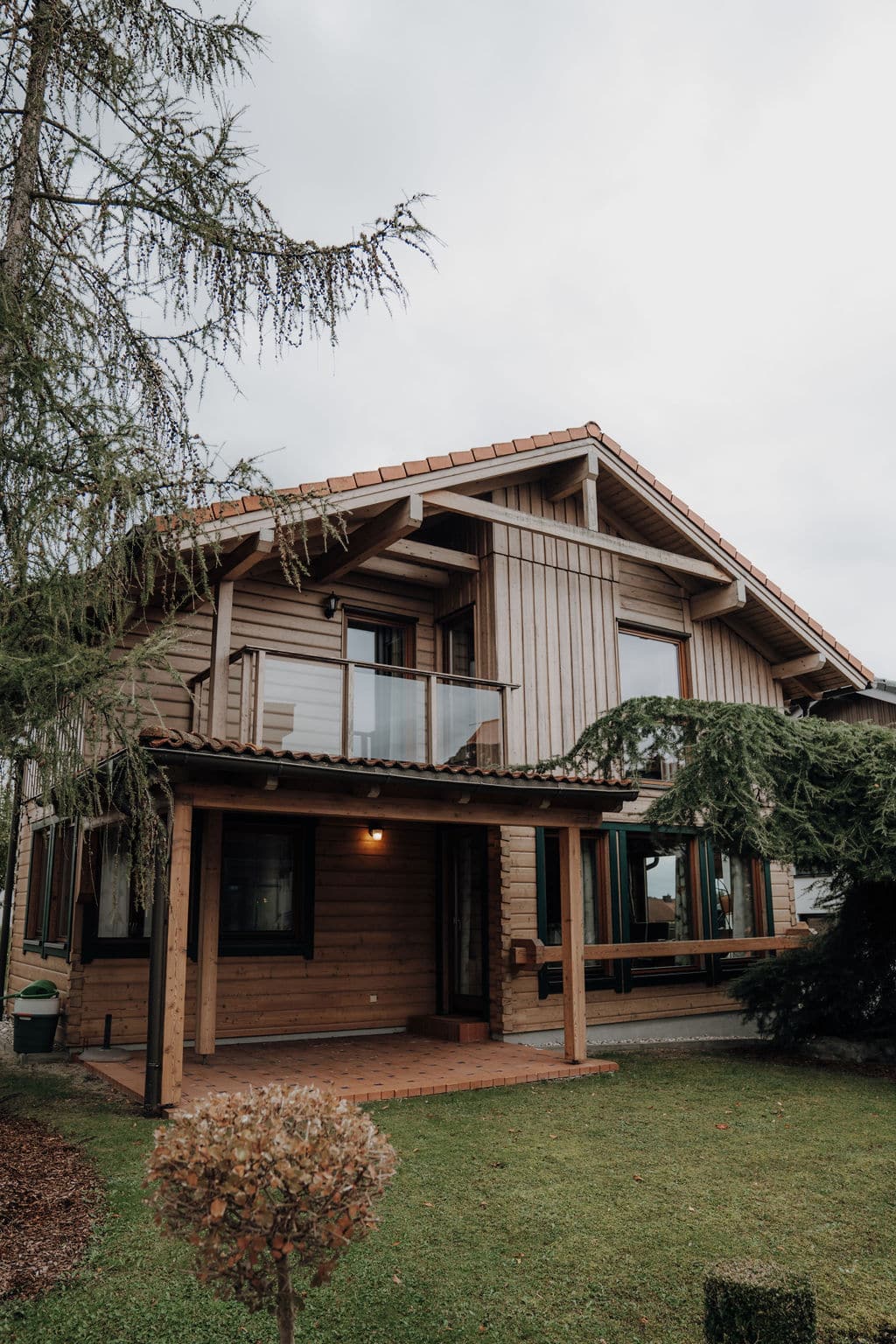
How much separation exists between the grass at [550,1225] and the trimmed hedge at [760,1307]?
0.67 meters

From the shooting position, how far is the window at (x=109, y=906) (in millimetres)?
9625

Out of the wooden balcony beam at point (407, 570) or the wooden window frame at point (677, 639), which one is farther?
the wooden window frame at point (677, 639)

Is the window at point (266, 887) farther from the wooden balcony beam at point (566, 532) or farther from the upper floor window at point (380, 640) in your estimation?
the wooden balcony beam at point (566, 532)

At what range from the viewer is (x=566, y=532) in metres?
12.0

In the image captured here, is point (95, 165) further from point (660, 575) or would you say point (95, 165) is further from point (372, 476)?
point (660, 575)

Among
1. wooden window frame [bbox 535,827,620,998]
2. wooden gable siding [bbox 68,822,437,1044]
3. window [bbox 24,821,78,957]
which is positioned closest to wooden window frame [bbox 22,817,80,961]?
window [bbox 24,821,78,957]

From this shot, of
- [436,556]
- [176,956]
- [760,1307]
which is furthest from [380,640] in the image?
[760,1307]

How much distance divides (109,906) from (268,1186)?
300 inches

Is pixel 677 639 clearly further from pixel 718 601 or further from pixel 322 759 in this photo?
pixel 322 759

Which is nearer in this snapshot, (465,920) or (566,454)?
(465,920)

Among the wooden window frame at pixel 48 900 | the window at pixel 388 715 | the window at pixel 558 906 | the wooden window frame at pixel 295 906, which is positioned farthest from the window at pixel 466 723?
the wooden window frame at pixel 48 900

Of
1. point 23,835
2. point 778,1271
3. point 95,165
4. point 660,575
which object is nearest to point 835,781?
point 660,575

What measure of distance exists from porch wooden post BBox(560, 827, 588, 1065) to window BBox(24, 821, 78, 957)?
4.97 m

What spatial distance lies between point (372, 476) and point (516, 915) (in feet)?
16.7
